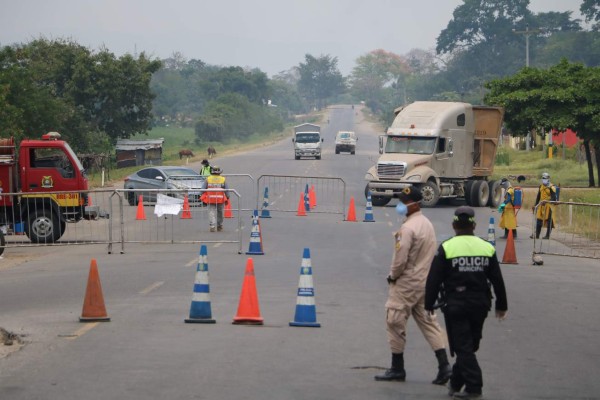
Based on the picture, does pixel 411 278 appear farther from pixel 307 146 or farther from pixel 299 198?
pixel 307 146

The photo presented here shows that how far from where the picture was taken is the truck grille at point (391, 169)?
118 feet

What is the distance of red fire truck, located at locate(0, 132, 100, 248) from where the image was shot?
23969mm

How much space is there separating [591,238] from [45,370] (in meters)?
18.0

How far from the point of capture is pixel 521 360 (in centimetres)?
1121

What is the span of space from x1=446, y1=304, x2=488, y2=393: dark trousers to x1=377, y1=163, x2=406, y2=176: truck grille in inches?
1062

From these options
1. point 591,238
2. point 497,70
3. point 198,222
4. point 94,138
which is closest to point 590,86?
point 591,238

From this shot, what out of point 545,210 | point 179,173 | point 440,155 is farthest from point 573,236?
point 179,173

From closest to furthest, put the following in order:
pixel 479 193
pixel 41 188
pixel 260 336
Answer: pixel 260 336
pixel 41 188
pixel 479 193

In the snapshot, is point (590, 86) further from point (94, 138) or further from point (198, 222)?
point (94, 138)

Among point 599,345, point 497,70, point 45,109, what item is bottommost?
point 599,345

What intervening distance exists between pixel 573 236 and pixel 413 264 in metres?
17.3

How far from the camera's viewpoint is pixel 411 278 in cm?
976

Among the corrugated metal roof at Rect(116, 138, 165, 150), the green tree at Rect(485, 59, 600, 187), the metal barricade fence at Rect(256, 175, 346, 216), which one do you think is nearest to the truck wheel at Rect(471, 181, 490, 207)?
the metal barricade fence at Rect(256, 175, 346, 216)

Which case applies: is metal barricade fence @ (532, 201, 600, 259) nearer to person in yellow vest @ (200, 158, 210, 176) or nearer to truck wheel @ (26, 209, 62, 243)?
person in yellow vest @ (200, 158, 210, 176)
